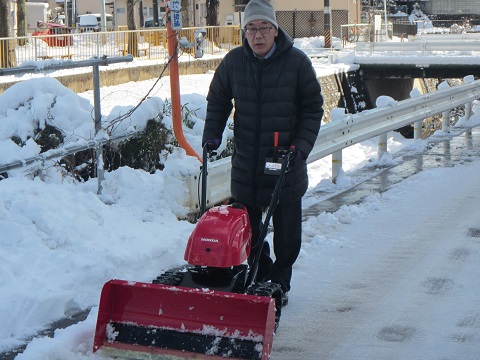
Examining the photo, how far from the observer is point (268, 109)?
218 inches

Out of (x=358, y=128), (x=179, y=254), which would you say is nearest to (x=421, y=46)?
(x=358, y=128)

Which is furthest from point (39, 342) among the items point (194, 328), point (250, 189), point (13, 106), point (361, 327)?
point (13, 106)

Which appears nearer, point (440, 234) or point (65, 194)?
point (65, 194)

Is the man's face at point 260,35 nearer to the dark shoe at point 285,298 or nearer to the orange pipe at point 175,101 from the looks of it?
the dark shoe at point 285,298

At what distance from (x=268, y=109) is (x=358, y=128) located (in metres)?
5.75

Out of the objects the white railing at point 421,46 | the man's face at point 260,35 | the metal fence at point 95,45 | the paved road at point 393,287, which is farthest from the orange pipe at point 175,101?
the white railing at point 421,46

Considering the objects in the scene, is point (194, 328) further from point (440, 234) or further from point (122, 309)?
point (440, 234)

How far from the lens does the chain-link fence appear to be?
193 feet

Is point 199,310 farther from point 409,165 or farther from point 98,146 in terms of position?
point 409,165

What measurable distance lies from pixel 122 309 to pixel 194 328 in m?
0.43

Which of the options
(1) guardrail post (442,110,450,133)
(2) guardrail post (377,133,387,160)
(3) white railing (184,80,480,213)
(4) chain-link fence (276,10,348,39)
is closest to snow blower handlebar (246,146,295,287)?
(3) white railing (184,80,480,213)

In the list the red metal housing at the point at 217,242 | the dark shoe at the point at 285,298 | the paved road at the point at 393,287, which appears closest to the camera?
the red metal housing at the point at 217,242

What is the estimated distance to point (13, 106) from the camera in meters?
9.79

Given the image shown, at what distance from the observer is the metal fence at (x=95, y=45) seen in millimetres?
23188
